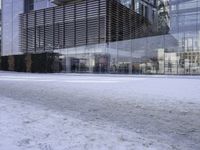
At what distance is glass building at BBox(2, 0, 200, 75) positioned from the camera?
3481 cm

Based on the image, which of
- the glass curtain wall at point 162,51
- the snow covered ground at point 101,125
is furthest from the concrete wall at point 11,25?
the snow covered ground at point 101,125

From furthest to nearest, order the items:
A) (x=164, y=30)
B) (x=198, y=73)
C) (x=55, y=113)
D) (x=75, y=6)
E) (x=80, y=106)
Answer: (x=75, y=6), (x=164, y=30), (x=198, y=73), (x=80, y=106), (x=55, y=113)

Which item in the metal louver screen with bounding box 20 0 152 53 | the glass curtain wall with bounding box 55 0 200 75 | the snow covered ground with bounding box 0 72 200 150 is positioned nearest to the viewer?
the snow covered ground with bounding box 0 72 200 150

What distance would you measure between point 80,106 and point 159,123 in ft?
9.84

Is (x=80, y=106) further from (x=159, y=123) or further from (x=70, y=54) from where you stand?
(x=70, y=54)

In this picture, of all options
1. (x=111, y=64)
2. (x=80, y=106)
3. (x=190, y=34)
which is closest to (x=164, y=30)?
(x=190, y=34)

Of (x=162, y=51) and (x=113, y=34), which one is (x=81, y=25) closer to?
(x=113, y=34)

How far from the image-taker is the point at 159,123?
700cm

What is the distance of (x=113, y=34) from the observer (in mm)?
42031

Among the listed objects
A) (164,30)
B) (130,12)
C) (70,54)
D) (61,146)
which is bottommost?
(61,146)

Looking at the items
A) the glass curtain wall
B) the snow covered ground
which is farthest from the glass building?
the snow covered ground

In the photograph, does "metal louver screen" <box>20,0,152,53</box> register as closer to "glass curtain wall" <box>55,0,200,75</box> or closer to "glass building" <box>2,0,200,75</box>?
"glass building" <box>2,0,200,75</box>

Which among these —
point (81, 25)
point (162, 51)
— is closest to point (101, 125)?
point (162, 51)

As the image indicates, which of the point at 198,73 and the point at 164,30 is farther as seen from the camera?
the point at 164,30
